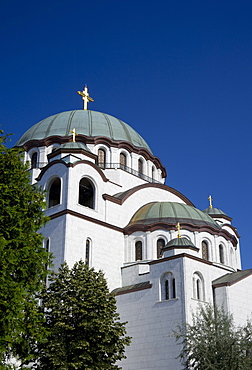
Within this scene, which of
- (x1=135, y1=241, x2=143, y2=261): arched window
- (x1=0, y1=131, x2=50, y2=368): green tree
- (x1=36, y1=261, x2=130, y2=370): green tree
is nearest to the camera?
(x1=0, y1=131, x2=50, y2=368): green tree

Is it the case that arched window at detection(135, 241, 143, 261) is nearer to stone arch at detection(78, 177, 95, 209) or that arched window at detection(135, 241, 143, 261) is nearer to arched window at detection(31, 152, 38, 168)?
stone arch at detection(78, 177, 95, 209)

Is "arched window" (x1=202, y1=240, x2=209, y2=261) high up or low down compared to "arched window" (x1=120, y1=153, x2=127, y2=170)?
down

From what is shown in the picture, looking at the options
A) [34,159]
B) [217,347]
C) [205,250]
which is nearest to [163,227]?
[205,250]

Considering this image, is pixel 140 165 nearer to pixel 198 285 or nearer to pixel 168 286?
pixel 198 285

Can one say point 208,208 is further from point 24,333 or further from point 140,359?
point 24,333

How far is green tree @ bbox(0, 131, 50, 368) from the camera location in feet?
44.9

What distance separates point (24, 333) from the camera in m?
14.7

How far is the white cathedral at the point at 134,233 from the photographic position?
22.4 metres

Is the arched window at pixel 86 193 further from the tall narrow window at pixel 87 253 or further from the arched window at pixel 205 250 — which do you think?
the arched window at pixel 205 250

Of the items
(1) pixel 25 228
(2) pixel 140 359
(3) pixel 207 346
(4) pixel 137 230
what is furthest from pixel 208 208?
(1) pixel 25 228

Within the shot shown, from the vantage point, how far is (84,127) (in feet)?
109

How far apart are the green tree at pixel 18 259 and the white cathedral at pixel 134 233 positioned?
166 inches

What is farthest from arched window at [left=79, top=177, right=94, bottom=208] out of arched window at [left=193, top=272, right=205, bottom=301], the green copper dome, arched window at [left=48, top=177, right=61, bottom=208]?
arched window at [left=193, top=272, right=205, bottom=301]

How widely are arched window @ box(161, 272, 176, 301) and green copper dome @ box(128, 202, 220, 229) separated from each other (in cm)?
493
